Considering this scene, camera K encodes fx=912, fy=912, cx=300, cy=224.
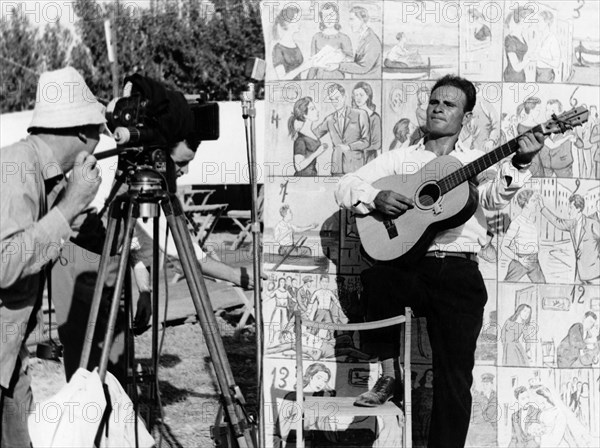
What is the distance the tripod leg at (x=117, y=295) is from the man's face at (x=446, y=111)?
1608 mm

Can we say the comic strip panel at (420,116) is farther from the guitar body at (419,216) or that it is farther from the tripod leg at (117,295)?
the tripod leg at (117,295)

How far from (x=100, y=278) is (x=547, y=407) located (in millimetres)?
2433

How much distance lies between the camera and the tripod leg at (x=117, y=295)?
2965mm

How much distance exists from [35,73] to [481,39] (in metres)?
21.4

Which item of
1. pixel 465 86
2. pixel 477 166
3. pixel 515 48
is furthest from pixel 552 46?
pixel 477 166

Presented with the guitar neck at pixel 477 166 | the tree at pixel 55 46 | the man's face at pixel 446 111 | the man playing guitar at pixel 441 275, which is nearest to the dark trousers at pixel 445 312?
the man playing guitar at pixel 441 275

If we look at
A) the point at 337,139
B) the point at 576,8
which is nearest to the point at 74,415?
the point at 337,139

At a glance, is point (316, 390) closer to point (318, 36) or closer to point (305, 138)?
point (305, 138)

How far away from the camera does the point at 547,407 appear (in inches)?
175

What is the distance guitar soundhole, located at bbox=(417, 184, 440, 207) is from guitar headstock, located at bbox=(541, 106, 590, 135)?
0.53 metres

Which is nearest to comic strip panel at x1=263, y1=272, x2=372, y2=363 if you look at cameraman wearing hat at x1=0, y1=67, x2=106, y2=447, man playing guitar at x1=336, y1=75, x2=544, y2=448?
man playing guitar at x1=336, y1=75, x2=544, y2=448

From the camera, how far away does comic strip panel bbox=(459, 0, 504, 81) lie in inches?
174

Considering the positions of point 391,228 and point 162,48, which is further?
point 162,48

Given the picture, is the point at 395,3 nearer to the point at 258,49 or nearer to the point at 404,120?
the point at 404,120
